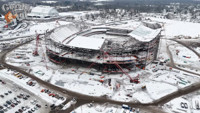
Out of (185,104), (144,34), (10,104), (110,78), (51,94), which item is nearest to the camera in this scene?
(10,104)

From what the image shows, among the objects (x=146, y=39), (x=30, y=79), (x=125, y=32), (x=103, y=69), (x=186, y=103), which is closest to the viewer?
(x=186, y=103)

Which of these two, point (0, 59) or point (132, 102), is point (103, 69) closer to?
point (132, 102)

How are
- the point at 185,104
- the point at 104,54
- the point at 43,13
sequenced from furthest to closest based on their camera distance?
the point at 43,13, the point at 104,54, the point at 185,104

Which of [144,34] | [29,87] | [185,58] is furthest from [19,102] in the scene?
[185,58]

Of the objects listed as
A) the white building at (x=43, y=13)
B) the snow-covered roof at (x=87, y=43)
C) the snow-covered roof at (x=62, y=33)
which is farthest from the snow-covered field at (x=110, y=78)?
the white building at (x=43, y=13)

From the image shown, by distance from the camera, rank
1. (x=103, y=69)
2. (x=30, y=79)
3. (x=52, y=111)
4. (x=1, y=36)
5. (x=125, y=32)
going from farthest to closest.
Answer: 1. (x=1, y=36)
2. (x=125, y=32)
3. (x=103, y=69)
4. (x=30, y=79)
5. (x=52, y=111)

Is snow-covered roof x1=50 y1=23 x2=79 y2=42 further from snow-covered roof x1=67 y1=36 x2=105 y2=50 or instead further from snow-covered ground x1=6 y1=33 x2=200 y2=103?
snow-covered ground x1=6 y1=33 x2=200 y2=103

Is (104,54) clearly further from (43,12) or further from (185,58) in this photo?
(43,12)

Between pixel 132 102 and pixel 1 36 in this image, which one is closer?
pixel 132 102

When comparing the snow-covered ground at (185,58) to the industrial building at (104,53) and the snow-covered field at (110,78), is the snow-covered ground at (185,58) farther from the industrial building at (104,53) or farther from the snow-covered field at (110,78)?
the industrial building at (104,53)

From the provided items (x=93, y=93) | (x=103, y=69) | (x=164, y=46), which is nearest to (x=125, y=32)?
(x=164, y=46)
